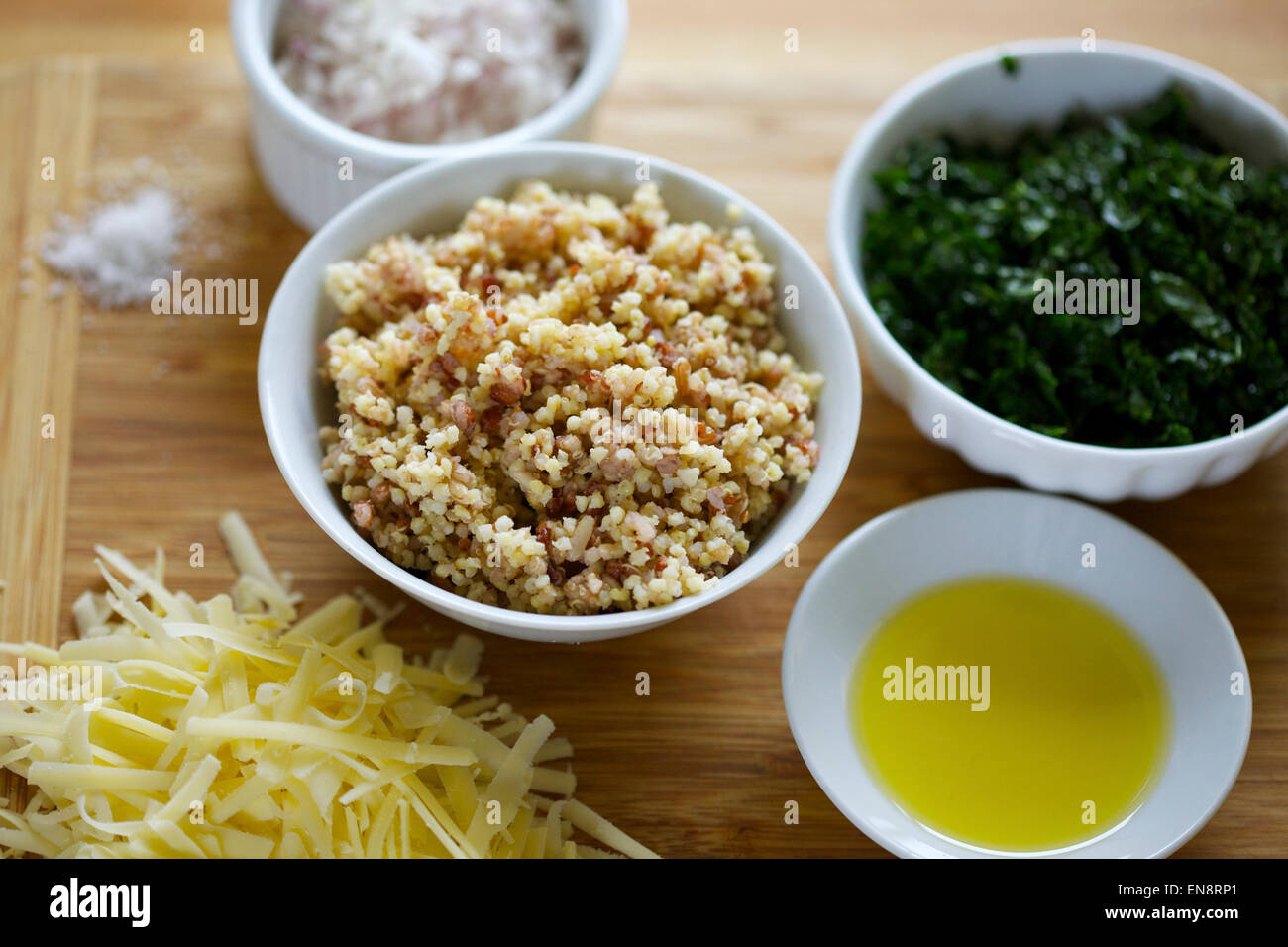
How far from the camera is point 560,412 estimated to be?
7.43ft

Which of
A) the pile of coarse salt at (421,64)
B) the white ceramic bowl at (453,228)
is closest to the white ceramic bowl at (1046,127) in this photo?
the white ceramic bowl at (453,228)

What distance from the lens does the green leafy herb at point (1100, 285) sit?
2.62 metres

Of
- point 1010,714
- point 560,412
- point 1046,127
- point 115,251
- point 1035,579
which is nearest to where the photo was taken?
point 560,412

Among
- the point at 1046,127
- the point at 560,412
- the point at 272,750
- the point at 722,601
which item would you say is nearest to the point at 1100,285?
the point at 1046,127

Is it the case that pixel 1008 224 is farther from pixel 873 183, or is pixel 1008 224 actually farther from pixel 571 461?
pixel 571 461

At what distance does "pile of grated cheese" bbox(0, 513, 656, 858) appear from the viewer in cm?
226

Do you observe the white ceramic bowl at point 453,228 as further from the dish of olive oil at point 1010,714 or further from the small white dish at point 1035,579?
the dish of olive oil at point 1010,714

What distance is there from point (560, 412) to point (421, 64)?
1.01 meters

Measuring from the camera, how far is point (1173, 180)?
9.09 feet

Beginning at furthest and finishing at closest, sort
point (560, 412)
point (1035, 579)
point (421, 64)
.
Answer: point (421, 64) → point (1035, 579) → point (560, 412)

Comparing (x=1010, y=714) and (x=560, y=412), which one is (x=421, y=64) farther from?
(x=1010, y=714)

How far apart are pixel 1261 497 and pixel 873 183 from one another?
42.1 inches

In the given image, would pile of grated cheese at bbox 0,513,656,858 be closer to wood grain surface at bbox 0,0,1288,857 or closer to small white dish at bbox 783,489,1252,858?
wood grain surface at bbox 0,0,1288,857

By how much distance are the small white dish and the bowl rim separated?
1081mm
